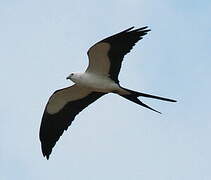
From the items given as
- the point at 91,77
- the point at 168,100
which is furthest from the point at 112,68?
the point at 168,100

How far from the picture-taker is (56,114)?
16766 millimetres

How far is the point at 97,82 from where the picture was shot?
15648mm

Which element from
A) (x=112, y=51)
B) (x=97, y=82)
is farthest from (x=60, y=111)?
(x=112, y=51)

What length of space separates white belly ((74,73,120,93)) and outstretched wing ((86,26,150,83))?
11 cm

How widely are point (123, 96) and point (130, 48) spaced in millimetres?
1108

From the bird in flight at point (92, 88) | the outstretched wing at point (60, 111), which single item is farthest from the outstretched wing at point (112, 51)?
the outstretched wing at point (60, 111)

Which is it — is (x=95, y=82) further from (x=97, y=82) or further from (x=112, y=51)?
(x=112, y=51)

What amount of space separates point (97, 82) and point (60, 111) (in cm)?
150

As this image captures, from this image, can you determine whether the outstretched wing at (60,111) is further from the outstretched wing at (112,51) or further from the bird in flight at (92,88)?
the outstretched wing at (112,51)

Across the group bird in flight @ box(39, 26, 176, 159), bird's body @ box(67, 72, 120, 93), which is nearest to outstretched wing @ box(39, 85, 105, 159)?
bird in flight @ box(39, 26, 176, 159)

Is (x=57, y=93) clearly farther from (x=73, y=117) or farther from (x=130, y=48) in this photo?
(x=130, y=48)

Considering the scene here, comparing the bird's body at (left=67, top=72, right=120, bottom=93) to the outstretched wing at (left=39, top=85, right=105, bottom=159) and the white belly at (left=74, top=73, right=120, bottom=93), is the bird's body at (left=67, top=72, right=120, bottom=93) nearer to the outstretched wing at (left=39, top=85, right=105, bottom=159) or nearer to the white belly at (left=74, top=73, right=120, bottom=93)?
the white belly at (left=74, top=73, right=120, bottom=93)

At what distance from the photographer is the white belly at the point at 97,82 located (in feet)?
51.1

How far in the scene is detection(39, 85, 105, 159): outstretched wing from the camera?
1648cm
